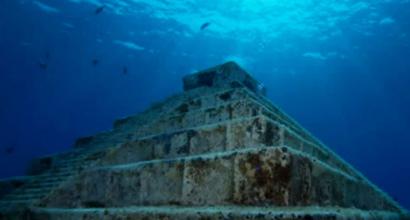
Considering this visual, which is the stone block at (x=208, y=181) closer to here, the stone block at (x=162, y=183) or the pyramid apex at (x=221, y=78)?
the stone block at (x=162, y=183)

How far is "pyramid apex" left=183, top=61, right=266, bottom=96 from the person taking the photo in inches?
385

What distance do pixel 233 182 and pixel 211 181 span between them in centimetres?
28

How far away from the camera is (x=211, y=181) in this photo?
342cm

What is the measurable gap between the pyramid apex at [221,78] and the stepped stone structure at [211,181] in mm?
2286

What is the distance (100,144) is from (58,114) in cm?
7034

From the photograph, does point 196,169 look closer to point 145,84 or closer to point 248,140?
point 248,140

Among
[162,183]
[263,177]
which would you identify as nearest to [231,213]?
[263,177]

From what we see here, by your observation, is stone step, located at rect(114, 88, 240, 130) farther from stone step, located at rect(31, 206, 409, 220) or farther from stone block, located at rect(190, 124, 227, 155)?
stone step, located at rect(31, 206, 409, 220)

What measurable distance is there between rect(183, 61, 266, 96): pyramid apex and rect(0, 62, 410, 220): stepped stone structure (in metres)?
2.29

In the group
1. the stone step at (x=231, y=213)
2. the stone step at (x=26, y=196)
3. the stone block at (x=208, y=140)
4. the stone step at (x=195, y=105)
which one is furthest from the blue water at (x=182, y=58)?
the stone step at (x=231, y=213)

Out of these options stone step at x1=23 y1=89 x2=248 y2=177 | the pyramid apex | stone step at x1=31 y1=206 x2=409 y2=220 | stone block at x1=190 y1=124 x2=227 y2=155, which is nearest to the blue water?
the pyramid apex

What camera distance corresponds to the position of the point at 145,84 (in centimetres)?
6588

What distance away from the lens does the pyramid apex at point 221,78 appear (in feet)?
32.1

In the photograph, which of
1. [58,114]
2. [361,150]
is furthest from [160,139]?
[361,150]
